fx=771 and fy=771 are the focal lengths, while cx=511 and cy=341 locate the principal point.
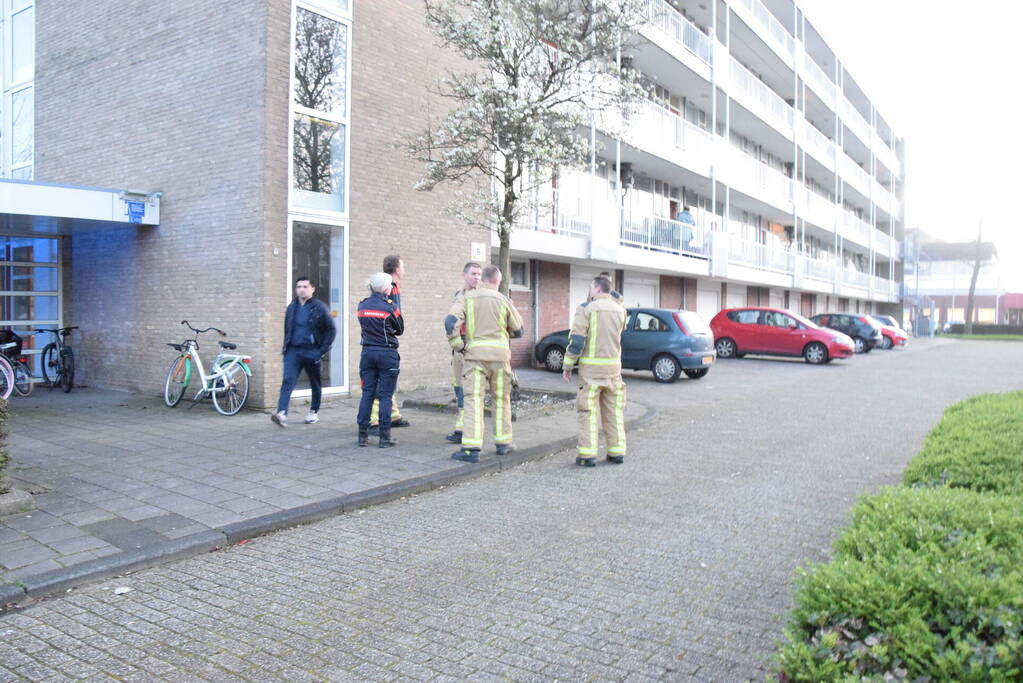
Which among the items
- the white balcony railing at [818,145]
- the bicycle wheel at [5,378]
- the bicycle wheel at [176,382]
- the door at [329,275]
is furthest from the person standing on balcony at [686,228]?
the bicycle wheel at [5,378]

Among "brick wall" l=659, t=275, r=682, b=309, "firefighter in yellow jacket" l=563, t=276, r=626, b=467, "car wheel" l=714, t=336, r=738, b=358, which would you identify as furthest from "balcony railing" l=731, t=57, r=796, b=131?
"firefighter in yellow jacket" l=563, t=276, r=626, b=467

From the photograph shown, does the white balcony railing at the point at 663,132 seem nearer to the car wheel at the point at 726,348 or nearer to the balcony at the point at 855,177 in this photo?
the car wheel at the point at 726,348

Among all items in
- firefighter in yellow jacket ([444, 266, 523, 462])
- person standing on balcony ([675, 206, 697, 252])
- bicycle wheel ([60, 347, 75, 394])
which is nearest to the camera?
firefighter in yellow jacket ([444, 266, 523, 462])

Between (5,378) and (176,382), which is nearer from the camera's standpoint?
(176,382)

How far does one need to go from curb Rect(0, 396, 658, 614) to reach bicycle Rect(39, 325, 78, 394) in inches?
328

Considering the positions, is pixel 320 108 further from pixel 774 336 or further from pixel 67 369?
pixel 774 336

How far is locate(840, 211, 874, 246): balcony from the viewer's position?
123ft

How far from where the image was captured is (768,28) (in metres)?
27.9

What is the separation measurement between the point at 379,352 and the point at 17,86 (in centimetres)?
1096

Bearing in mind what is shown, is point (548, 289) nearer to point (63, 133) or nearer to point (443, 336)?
point (443, 336)

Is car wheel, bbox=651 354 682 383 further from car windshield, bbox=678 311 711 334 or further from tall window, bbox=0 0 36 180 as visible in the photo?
tall window, bbox=0 0 36 180

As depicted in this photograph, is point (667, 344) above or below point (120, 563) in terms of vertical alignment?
above

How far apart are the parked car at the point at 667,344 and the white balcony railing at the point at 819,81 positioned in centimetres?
2029

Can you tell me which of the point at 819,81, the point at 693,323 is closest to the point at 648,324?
the point at 693,323
